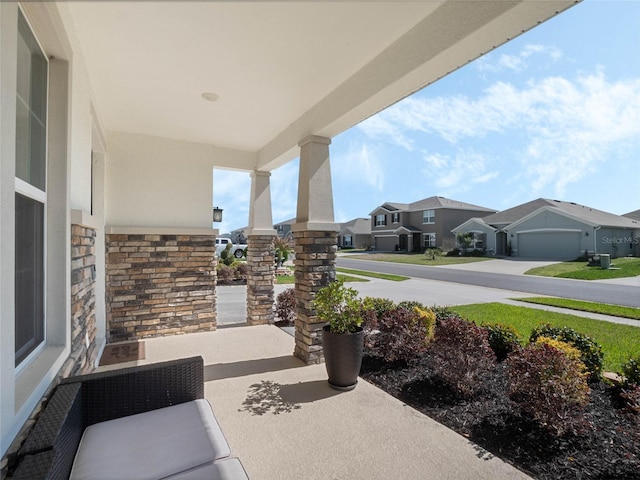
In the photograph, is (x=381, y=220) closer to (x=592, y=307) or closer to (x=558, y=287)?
(x=558, y=287)

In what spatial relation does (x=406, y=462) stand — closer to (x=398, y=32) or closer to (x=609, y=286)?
(x=398, y=32)

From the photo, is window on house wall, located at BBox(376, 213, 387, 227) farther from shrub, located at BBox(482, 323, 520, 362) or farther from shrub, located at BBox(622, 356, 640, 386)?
shrub, located at BBox(622, 356, 640, 386)

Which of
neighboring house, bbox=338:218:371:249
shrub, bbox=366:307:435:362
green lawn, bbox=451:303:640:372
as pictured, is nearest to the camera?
shrub, bbox=366:307:435:362

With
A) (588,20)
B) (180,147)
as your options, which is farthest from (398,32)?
(180,147)

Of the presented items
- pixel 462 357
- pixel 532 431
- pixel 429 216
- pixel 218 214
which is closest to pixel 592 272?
pixel 462 357

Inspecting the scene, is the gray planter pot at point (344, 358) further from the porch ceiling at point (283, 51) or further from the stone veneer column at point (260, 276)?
the stone veneer column at point (260, 276)

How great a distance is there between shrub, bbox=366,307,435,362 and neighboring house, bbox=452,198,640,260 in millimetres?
24267

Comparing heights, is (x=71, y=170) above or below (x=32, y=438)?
above

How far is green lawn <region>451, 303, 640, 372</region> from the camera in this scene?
4.69 metres

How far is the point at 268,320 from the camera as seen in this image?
6.50m

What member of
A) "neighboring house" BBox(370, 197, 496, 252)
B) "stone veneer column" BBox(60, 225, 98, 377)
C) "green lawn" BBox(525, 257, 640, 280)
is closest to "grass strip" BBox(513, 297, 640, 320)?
"green lawn" BBox(525, 257, 640, 280)

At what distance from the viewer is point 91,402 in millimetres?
2070

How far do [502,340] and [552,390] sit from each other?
5.44 feet

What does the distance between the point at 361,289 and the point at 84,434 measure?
416 inches
